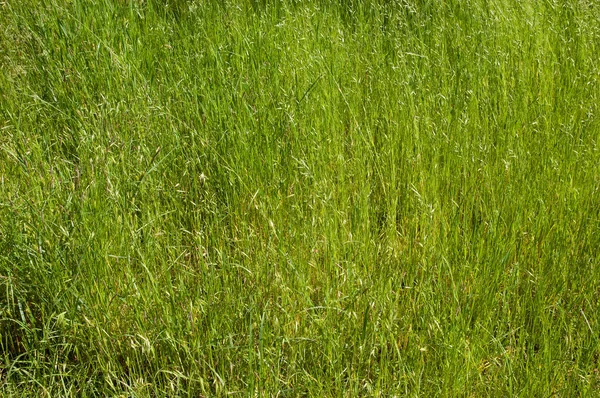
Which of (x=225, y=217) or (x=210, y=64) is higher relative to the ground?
(x=210, y=64)

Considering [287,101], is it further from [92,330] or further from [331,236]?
[92,330]

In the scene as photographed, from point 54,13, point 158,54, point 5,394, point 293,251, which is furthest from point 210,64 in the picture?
point 5,394

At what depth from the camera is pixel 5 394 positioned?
221 centimetres

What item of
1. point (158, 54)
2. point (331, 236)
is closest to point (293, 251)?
point (331, 236)

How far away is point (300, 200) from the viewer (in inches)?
109

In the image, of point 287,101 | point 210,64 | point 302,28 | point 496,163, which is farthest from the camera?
point 302,28

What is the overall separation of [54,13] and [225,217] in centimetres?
163

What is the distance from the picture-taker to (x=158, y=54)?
3662 mm

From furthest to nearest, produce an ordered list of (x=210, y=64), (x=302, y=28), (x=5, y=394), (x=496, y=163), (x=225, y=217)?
(x=302, y=28)
(x=210, y=64)
(x=496, y=163)
(x=225, y=217)
(x=5, y=394)

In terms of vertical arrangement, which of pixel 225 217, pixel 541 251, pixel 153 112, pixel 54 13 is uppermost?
pixel 54 13

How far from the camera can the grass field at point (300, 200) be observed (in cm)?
229

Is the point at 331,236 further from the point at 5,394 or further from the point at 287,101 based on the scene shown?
the point at 5,394

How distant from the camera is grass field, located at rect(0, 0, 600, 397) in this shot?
2287 millimetres

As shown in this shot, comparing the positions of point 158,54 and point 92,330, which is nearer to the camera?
point 92,330
